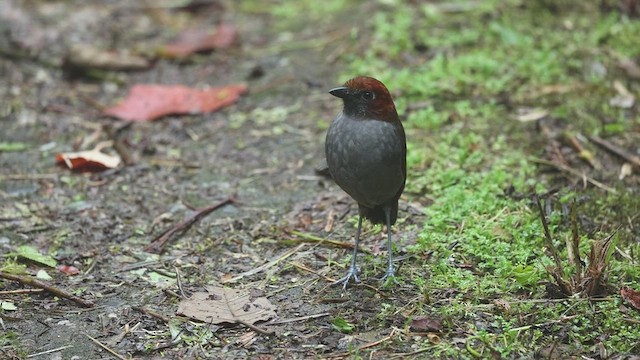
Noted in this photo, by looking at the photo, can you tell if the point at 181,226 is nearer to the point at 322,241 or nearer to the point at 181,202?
the point at 181,202

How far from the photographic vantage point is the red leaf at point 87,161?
5.45m

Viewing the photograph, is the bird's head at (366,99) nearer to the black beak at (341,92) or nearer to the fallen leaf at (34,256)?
the black beak at (341,92)

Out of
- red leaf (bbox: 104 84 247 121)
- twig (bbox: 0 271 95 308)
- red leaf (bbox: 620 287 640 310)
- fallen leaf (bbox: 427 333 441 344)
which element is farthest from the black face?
red leaf (bbox: 104 84 247 121)

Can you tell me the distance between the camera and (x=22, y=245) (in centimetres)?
442

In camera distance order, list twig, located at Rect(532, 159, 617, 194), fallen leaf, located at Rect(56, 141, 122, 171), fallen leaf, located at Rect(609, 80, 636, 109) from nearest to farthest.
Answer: twig, located at Rect(532, 159, 617, 194), fallen leaf, located at Rect(56, 141, 122, 171), fallen leaf, located at Rect(609, 80, 636, 109)

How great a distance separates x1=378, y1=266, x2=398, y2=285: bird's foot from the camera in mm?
3968

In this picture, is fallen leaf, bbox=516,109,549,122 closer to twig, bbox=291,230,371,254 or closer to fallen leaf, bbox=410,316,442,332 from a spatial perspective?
twig, bbox=291,230,371,254

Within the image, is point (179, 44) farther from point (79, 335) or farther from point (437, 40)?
point (79, 335)

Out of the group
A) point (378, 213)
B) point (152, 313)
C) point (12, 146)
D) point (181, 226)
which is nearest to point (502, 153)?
point (378, 213)

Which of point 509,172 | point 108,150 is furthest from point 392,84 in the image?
point 108,150

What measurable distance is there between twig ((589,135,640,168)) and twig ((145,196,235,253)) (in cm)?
258

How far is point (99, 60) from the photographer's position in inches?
284

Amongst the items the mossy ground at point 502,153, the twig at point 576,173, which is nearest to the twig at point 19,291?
the mossy ground at point 502,153

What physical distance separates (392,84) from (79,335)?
12.0 feet
